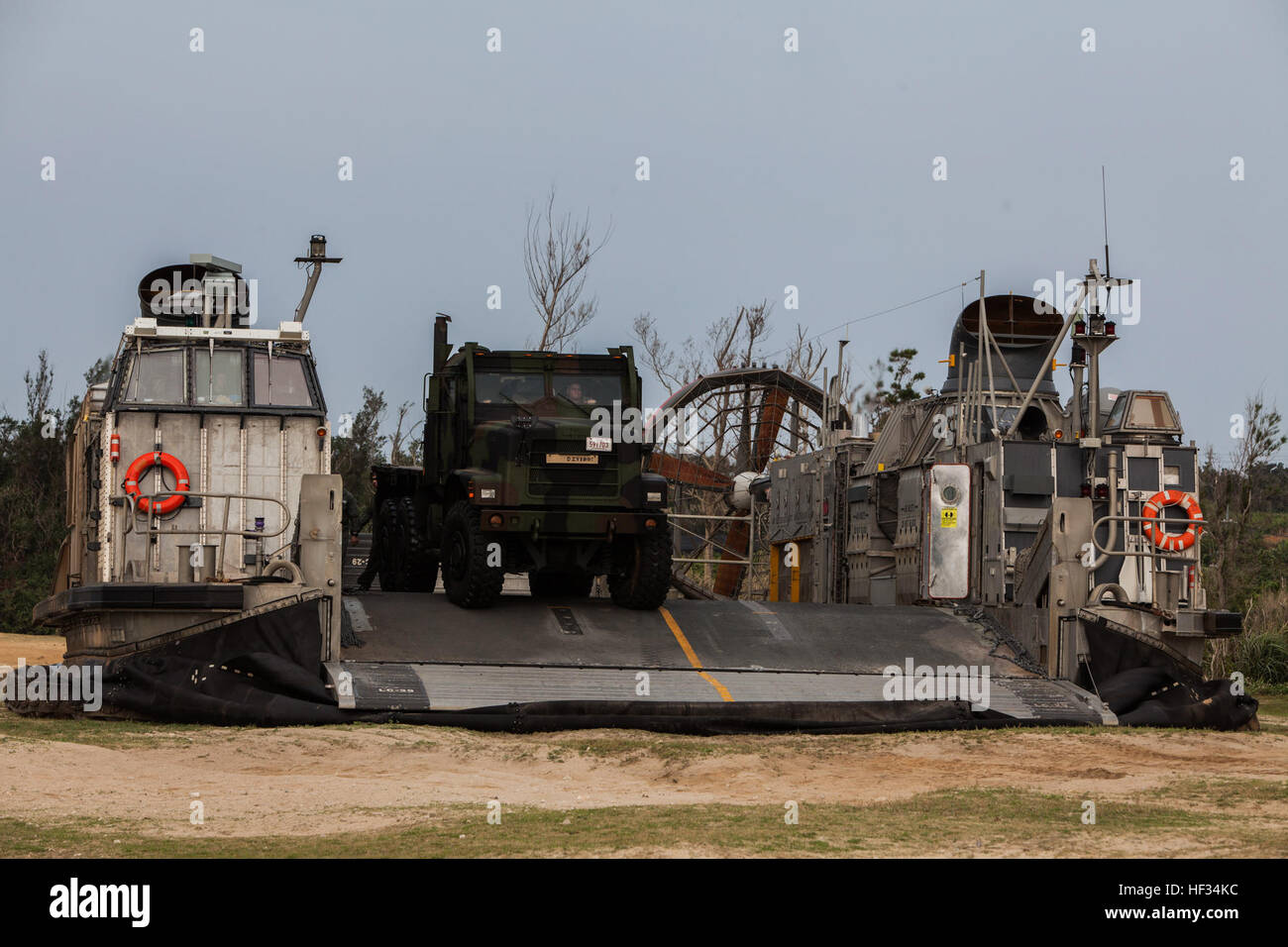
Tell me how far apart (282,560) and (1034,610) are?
719 centimetres

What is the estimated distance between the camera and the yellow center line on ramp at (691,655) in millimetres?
13733

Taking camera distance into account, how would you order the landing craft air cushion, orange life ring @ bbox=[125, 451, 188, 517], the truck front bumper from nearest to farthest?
the landing craft air cushion, the truck front bumper, orange life ring @ bbox=[125, 451, 188, 517]

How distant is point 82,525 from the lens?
17.4m

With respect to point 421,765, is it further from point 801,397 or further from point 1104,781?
point 801,397

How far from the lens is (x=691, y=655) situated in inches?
601

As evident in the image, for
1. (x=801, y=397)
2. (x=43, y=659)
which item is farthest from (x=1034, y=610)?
(x=801, y=397)

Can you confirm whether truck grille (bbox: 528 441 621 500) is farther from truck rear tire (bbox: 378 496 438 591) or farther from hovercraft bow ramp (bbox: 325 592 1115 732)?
truck rear tire (bbox: 378 496 438 591)

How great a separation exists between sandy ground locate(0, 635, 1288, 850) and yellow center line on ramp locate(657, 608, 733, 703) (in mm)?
923

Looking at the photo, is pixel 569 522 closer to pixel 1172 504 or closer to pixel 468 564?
pixel 468 564

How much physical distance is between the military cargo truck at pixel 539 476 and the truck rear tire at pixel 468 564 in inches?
0.5

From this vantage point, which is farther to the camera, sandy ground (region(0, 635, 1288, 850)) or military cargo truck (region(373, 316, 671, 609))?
military cargo truck (region(373, 316, 671, 609))

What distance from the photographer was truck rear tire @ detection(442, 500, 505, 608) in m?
15.9

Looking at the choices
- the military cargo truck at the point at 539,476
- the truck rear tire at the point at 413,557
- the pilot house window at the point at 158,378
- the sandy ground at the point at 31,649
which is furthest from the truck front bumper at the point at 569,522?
the sandy ground at the point at 31,649

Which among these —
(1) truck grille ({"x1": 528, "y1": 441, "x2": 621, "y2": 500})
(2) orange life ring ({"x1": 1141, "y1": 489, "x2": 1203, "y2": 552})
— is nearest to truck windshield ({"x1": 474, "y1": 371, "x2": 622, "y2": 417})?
(1) truck grille ({"x1": 528, "y1": 441, "x2": 621, "y2": 500})
